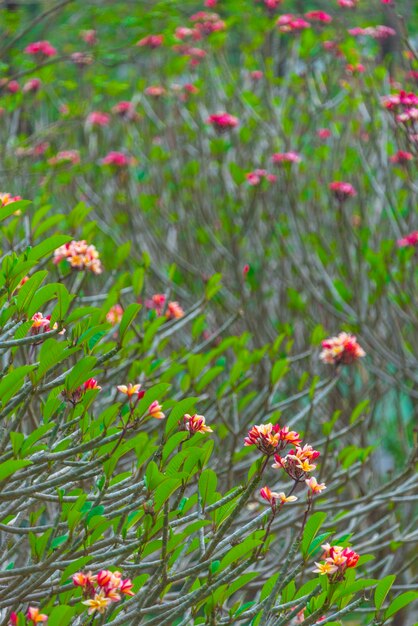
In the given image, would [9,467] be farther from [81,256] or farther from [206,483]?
[81,256]

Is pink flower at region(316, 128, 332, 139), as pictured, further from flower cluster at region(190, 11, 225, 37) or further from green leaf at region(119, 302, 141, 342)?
green leaf at region(119, 302, 141, 342)

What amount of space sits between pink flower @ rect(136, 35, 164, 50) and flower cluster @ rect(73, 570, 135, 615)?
5407 mm

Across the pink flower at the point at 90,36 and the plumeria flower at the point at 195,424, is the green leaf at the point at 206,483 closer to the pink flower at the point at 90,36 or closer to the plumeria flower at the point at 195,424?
the plumeria flower at the point at 195,424

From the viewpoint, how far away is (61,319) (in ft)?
7.67

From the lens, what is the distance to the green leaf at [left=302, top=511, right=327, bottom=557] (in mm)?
2254

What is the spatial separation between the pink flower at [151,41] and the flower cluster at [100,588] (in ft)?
17.7

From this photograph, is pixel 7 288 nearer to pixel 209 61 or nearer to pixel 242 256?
pixel 242 256

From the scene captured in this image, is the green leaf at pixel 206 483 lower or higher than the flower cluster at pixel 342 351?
higher

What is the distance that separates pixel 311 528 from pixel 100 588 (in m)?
0.59

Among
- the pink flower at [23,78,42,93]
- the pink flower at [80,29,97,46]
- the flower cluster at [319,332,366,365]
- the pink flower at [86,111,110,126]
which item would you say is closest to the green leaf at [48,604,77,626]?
the flower cluster at [319,332,366,365]

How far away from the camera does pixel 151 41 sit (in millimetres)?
6773

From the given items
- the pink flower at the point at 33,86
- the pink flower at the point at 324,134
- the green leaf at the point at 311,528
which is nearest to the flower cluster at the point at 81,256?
the green leaf at the point at 311,528

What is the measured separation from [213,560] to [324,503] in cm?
176

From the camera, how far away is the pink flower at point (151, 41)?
22.1 ft
